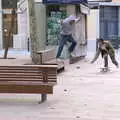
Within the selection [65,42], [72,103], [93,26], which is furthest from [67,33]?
[93,26]

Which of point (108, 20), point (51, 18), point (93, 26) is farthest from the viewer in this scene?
point (108, 20)

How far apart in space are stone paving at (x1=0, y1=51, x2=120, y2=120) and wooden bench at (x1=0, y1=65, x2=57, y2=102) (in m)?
0.29

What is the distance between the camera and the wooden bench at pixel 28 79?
943 cm

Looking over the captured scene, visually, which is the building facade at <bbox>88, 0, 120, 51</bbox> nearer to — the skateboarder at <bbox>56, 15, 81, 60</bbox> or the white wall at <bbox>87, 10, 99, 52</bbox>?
the white wall at <bbox>87, 10, 99, 52</bbox>

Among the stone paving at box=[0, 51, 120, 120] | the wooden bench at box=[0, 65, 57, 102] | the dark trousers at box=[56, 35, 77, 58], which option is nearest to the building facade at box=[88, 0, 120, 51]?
the dark trousers at box=[56, 35, 77, 58]

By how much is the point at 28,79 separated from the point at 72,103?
3.12 feet

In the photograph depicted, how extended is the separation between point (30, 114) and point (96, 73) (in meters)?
6.98

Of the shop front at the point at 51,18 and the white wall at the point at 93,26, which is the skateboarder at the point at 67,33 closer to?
the shop front at the point at 51,18

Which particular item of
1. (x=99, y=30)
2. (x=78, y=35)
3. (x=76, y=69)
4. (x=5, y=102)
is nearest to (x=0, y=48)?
(x=99, y=30)

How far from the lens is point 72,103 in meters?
9.76

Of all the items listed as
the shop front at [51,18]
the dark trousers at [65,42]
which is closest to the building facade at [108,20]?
the shop front at [51,18]

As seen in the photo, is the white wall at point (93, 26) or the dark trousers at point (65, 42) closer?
the dark trousers at point (65, 42)

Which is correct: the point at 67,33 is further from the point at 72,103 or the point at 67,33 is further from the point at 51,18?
the point at 72,103

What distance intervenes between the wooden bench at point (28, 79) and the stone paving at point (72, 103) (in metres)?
0.29
